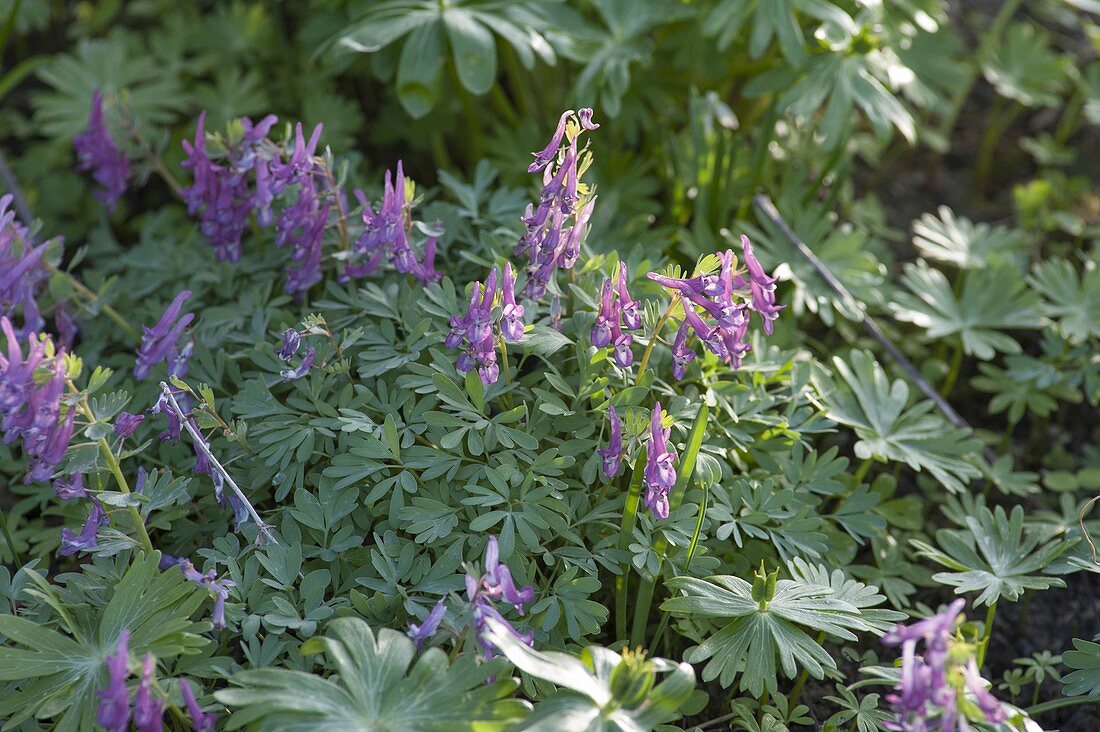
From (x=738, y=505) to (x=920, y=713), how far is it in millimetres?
704

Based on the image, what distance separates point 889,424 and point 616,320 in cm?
88

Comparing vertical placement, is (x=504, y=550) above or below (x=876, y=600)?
above

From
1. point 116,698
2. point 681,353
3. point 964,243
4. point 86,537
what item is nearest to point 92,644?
point 86,537

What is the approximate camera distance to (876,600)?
2047 mm

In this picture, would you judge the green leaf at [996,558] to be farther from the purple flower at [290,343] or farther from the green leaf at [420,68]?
the green leaf at [420,68]

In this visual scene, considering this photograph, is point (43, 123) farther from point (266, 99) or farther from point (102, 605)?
point (102, 605)

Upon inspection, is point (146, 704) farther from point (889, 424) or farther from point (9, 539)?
point (889, 424)

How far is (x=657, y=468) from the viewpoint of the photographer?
6.20 ft

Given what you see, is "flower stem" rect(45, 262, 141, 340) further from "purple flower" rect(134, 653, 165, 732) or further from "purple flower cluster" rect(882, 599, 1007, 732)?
"purple flower cluster" rect(882, 599, 1007, 732)

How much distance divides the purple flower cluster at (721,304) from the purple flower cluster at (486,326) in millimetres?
285

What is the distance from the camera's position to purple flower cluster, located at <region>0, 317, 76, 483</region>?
5.69 ft

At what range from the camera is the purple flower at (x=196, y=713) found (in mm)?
1652

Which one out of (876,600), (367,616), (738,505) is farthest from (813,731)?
(367,616)

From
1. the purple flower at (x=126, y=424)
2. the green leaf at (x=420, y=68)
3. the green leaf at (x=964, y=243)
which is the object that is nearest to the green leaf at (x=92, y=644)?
the purple flower at (x=126, y=424)
